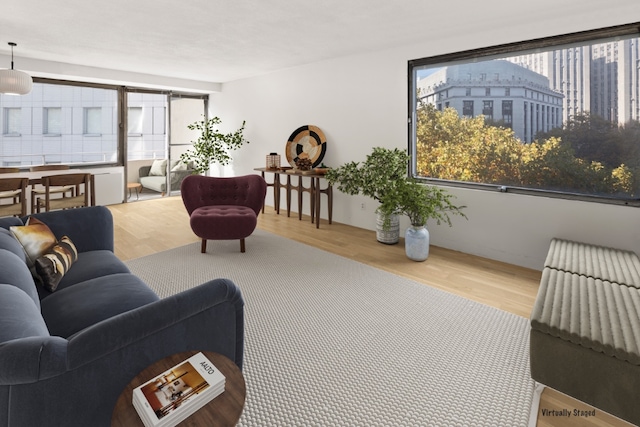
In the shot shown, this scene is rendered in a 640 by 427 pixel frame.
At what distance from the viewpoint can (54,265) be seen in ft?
7.06

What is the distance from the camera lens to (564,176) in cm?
351

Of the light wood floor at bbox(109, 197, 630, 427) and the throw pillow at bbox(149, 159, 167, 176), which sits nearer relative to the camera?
the light wood floor at bbox(109, 197, 630, 427)

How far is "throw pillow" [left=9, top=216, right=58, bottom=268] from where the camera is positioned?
2229mm

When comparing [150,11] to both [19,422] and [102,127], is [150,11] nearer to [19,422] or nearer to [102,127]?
[19,422]

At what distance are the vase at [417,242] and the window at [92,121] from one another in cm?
624

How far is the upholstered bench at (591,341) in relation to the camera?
1602 mm

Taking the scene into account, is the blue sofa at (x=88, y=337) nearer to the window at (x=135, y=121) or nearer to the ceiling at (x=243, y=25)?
the ceiling at (x=243, y=25)

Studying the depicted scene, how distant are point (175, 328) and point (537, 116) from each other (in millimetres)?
3748

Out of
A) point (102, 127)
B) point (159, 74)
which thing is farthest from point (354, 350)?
point (102, 127)

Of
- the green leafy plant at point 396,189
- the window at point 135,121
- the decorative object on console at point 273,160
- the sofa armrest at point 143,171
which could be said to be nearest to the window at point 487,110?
the green leafy plant at point 396,189

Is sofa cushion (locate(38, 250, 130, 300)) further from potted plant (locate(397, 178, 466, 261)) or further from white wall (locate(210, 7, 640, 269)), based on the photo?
white wall (locate(210, 7, 640, 269))

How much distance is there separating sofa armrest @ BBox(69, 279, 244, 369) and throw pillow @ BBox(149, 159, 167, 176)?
6973mm

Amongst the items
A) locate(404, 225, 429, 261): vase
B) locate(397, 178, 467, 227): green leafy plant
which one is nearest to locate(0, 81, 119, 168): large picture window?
locate(397, 178, 467, 227): green leafy plant

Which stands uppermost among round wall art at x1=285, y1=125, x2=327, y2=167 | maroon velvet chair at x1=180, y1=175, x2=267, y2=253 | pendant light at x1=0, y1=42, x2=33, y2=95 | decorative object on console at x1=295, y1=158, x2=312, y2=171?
pendant light at x1=0, y1=42, x2=33, y2=95
